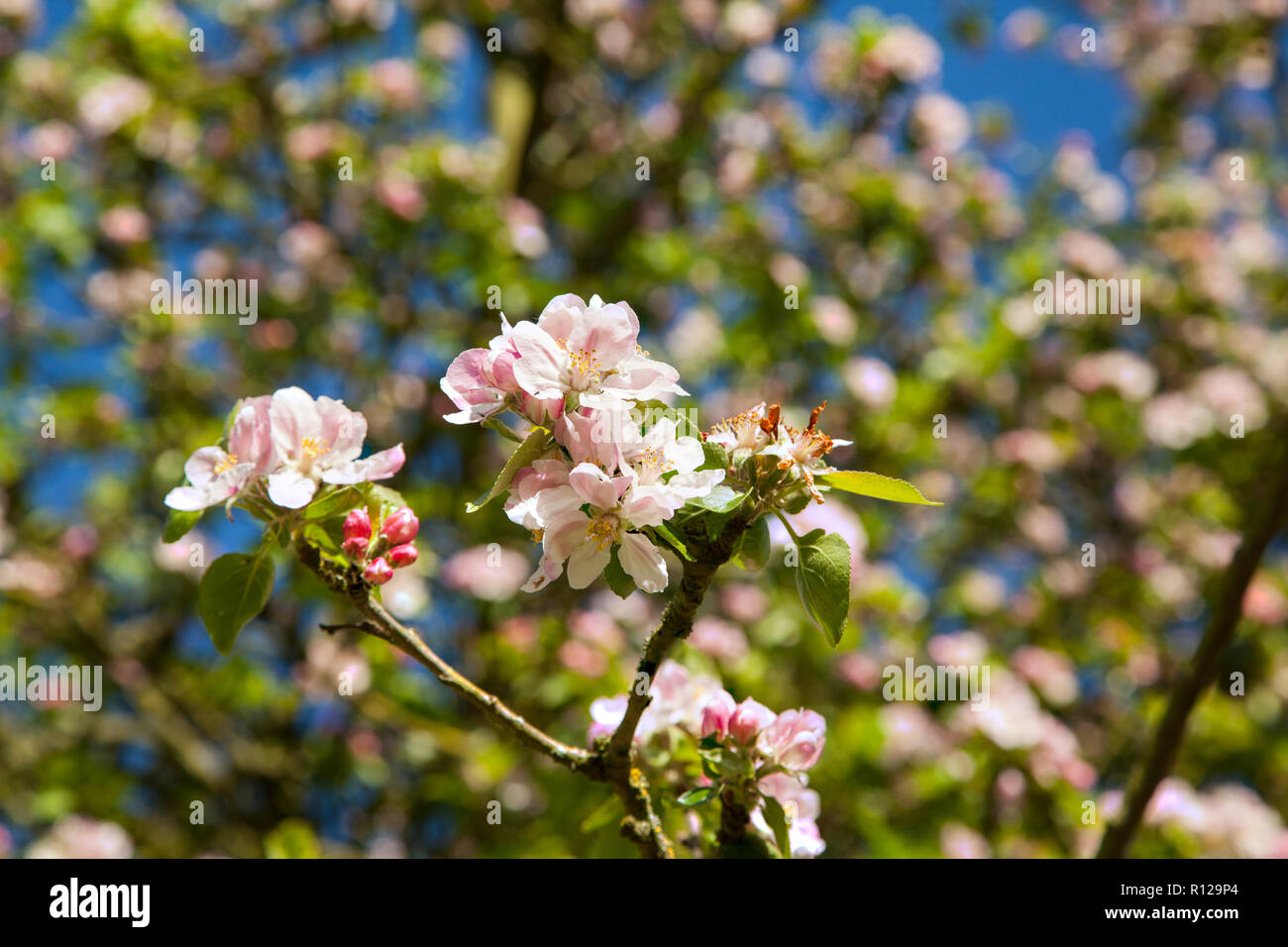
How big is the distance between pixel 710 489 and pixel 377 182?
3231mm

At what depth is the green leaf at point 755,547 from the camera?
96 centimetres

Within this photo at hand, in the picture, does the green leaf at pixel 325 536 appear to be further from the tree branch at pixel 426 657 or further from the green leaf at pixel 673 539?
the green leaf at pixel 673 539

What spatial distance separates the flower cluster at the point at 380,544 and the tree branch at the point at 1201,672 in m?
0.95

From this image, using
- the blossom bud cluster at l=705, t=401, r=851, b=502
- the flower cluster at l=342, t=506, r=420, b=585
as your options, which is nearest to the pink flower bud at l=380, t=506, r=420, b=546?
the flower cluster at l=342, t=506, r=420, b=585

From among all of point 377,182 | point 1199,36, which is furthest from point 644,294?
point 1199,36

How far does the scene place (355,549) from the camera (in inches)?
40.4

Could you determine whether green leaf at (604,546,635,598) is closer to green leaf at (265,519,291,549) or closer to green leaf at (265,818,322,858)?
green leaf at (265,519,291,549)

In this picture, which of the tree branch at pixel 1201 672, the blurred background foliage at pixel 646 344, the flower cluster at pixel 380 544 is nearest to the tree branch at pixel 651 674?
the flower cluster at pixel 380 544

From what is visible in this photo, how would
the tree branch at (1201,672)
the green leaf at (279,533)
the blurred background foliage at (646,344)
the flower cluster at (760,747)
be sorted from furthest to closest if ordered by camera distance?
the blurred background foliage at (646,344) < the tree branch at (1201,672) < the flower cluster at (760,747) < the green leaf at (279,533)

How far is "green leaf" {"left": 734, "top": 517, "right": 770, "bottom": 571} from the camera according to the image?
0.96 metres

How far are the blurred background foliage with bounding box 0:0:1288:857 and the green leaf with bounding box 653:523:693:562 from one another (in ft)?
6.24

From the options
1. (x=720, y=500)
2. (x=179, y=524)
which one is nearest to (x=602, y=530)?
(x=720, y=500)

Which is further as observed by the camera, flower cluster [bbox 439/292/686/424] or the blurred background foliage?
the blurred background foliage
